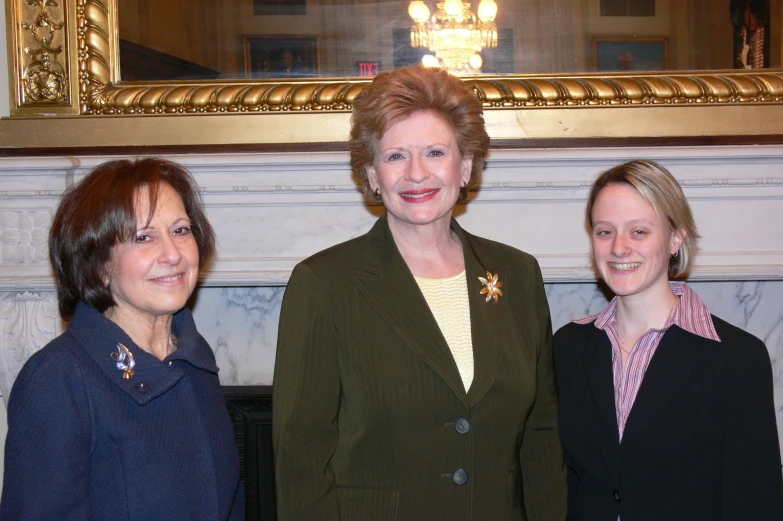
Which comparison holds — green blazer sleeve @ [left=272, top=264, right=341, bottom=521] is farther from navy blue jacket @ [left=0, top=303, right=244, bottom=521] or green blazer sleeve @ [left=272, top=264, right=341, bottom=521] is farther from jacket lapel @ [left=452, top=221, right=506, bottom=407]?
jacket lapel @ [left=452, top=221, right=506, bottom=407]

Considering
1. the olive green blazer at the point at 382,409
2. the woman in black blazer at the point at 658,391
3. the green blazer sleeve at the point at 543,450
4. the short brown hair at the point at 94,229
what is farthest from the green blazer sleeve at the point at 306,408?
the woman in black blazer at the point at 658,391

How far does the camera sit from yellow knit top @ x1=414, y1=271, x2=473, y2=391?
1.87 metres

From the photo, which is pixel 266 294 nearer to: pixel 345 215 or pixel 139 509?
pixel 345 215

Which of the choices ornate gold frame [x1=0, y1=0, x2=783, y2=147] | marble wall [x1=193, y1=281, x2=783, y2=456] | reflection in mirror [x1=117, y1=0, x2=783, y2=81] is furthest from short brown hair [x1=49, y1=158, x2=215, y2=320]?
marble wall [x1=193, y1=281, x2=783, y2=456]

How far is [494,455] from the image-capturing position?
1837 mm

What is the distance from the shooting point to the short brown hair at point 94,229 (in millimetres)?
1695

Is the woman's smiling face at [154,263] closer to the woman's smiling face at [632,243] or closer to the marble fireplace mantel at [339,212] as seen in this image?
the marble fireplace mantel at [339,212]

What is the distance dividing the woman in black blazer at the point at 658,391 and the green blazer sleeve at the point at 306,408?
25.7 inches

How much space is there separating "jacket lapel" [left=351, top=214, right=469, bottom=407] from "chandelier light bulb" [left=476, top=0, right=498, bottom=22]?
3.71ft

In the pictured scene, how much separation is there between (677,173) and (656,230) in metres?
0.70

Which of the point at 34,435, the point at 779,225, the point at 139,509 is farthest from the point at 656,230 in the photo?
the point at 34,435

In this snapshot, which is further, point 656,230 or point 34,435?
point 656,230

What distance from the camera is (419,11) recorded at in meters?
2.68

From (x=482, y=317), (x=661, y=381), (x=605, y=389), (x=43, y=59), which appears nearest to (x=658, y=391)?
(x=661, y=381)
